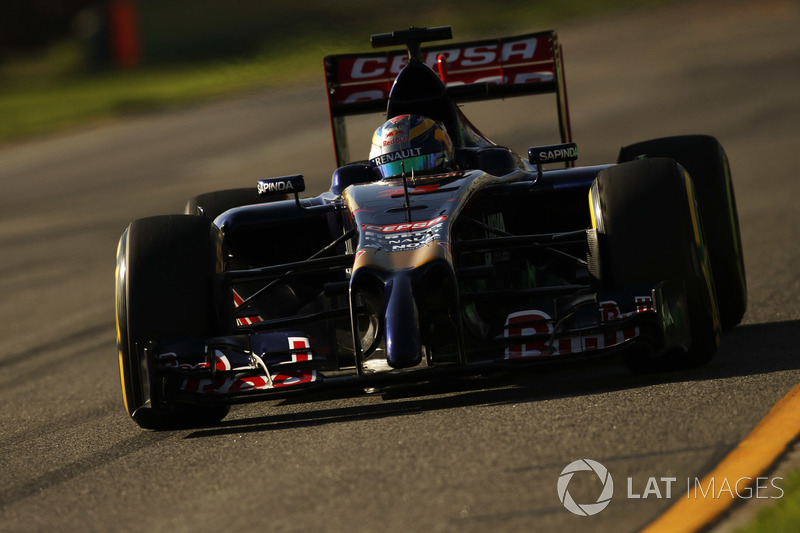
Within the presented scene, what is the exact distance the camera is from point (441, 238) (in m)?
6.36

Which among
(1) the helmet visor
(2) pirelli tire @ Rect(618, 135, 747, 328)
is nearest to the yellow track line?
(2) pirelli tire @ Rect(618, 135, 747, 328)

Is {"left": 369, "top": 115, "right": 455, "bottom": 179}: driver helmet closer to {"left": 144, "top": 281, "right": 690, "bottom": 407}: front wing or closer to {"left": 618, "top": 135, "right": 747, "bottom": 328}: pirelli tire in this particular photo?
{"left": 618, "top": 135, "right": 747, "bottom": 328}: pirelli tire

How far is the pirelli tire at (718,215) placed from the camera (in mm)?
7891

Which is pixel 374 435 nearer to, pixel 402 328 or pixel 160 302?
pixel 402 328

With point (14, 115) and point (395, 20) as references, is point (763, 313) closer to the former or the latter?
point (395, 20)

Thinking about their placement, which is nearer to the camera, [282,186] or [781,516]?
[781,516]

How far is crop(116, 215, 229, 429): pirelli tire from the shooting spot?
6250mm

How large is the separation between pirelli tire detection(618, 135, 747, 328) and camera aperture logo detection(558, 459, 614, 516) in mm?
3486

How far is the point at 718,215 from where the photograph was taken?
25.9ft

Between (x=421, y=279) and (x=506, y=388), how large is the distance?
84 cm

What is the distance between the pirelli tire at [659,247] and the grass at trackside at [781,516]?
2101mm

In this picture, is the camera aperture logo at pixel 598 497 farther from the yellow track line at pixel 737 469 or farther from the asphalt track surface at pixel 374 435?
the yellow track line at pixel 737 469

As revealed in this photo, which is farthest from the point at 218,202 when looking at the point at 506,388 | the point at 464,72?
the point at 506,388

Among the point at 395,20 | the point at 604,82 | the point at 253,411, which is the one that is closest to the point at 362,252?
the point at 253,411
